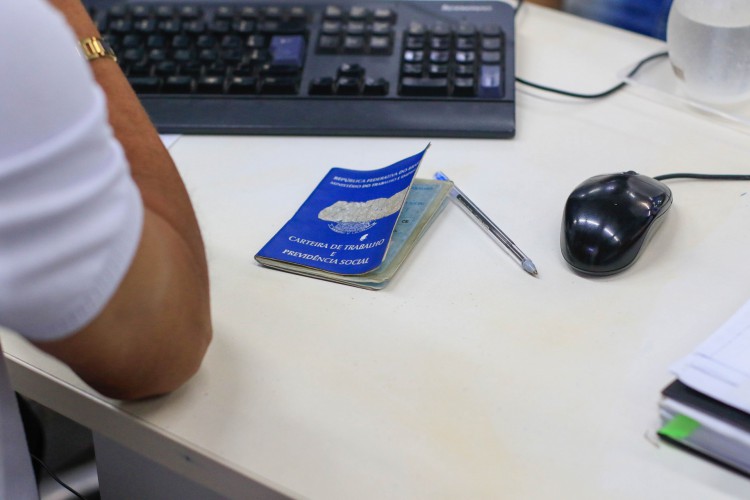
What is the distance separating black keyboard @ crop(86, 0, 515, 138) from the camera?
2.19ft

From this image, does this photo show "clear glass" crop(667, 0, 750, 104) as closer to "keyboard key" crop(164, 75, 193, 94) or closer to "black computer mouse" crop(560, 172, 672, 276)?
"black computer mouse" crop(560, 172, 672, 276)

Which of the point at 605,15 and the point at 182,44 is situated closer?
the point at 182,44

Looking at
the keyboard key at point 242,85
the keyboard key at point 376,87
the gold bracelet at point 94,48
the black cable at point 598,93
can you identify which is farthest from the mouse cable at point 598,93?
the gold bracelet at point 94,48

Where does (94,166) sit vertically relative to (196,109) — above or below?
above

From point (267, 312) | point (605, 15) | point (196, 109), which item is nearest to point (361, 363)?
point (267, 312)

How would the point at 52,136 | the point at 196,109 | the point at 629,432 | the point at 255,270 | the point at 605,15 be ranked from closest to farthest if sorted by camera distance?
1. the point at 52,136
2. the point at 629,432
3. the point at 255,270
4. the point at 196,109
5. the point at 605,15

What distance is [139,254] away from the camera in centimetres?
37

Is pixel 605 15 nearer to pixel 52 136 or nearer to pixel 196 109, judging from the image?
pixel 196 109

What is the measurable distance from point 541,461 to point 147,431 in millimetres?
213

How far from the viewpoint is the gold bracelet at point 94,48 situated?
0.48 metres

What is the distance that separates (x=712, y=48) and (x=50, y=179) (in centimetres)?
53

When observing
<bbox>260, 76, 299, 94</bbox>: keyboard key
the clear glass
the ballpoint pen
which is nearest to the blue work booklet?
the ballpoint pen

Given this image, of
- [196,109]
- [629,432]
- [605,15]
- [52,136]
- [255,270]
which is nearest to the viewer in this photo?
[52,136]

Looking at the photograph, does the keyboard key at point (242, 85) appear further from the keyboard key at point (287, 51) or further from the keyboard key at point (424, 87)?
the keyboard key at point (424, 87)
